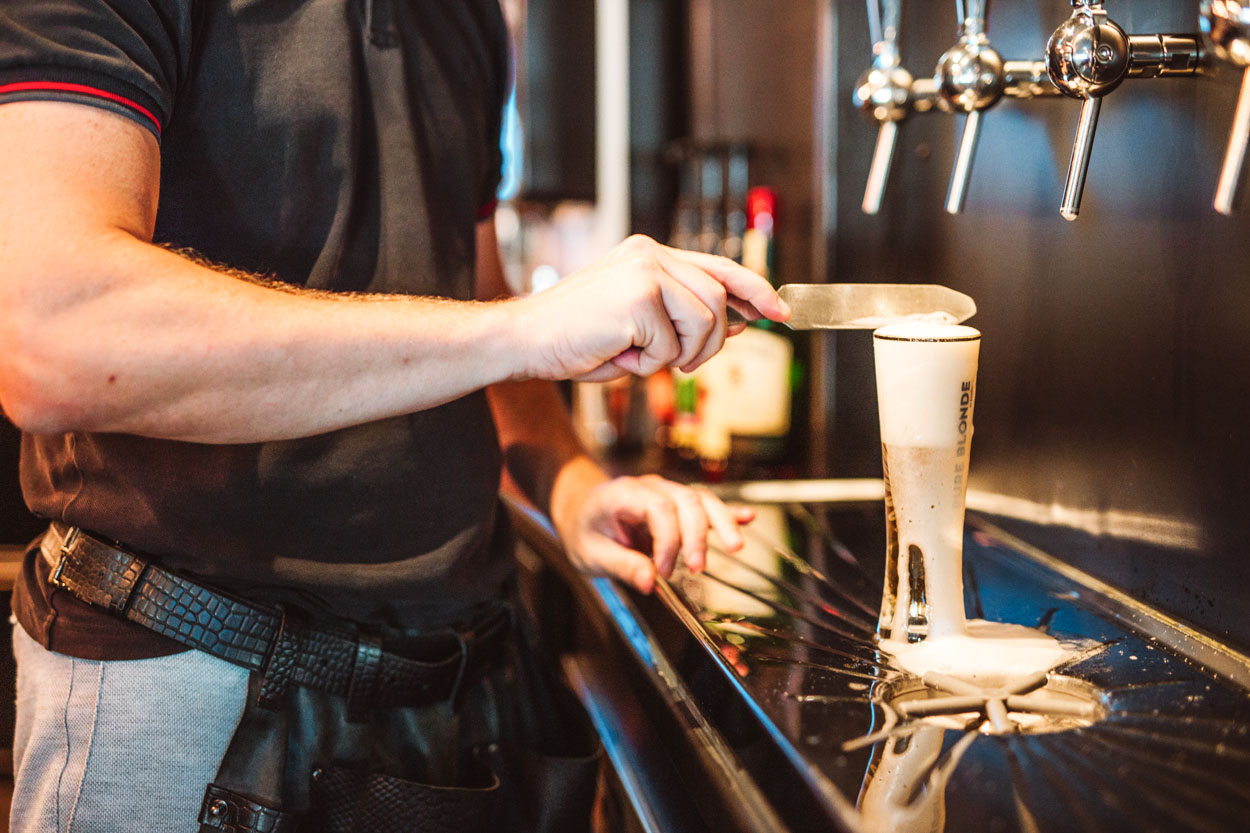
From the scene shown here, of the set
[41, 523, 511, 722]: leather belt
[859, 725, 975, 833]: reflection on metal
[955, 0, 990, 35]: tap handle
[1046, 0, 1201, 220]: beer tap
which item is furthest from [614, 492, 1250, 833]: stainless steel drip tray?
[955, 0, 990, 35]: tap handle

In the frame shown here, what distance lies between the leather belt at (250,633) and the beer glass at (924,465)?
0.42 meters

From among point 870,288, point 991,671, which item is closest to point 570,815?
point 991,671

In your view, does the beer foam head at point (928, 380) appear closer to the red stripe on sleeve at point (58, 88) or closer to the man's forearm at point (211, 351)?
the man's forearm at point (211, 351)

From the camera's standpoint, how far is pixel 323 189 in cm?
92

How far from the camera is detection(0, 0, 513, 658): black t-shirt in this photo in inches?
33.8

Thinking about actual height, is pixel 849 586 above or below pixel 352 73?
below

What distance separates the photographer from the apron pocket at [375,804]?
0.91 m

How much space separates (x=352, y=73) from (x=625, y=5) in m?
1.93

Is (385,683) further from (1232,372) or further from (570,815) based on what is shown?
(1232,372)

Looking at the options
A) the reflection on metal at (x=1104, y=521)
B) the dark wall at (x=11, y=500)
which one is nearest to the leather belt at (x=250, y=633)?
the dark wall at (x=11, y=500)

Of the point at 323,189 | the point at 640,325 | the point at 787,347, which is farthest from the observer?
the point at 787,347

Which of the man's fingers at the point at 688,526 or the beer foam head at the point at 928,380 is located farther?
the man's fingers at the point at 688,526

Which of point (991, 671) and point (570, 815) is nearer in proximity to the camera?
point (991, 671)

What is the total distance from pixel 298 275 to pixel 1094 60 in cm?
64
